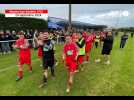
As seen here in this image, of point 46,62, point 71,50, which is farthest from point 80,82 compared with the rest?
point 71,50

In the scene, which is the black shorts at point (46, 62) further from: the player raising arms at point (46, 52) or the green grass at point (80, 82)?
the green grass at point (80, 82)

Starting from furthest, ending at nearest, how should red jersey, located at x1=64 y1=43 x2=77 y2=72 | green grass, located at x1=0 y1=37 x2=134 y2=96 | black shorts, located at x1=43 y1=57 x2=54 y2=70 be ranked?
black shorts, located at x1=43 y1=57 x2=54 y2=70
green grass, located at x1=0 y1=37 x2=134 y2=96
red jersey, located at x1=64 y1=43 x2=77 y2=72

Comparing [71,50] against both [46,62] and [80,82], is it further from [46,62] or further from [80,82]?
[80,82]

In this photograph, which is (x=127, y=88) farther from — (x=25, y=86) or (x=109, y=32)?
(x=109, y=32)

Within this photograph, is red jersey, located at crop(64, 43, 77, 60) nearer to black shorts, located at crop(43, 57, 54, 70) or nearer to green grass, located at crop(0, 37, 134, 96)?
black shorts, located at crop(43, 57, 54, 70)

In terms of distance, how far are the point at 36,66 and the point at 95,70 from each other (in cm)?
306

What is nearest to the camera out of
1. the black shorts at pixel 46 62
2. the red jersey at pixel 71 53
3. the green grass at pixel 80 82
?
the red jersey at pixel 71 53

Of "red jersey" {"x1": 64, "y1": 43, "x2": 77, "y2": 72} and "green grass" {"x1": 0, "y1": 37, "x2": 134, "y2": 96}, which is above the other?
"red jersey" {"x1": 64, "y1": 43, "x2": 77, "y2": 72}

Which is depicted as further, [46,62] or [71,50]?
[46,62]

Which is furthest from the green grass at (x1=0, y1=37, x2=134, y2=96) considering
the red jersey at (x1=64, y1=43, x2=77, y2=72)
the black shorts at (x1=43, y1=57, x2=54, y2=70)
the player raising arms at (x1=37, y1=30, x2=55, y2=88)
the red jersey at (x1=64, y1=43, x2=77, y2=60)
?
the red jersey at (x1=64, y1=43, x2=77, y2=60)

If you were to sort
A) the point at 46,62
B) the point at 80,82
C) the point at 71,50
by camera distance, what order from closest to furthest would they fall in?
the point at 71,50
the point at 46,62
the point at 80,82

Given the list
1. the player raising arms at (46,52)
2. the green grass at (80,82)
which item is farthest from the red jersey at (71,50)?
the green grass at (80,82)

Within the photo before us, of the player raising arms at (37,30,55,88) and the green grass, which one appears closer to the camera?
the green grass

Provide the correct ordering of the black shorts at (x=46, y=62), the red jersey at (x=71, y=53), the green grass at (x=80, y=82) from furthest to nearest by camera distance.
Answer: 1. the black shorts at (x=46, y=62)
2. the green grass at (x=80, y=82)
3. the red jersey at (x=71, y=53)
